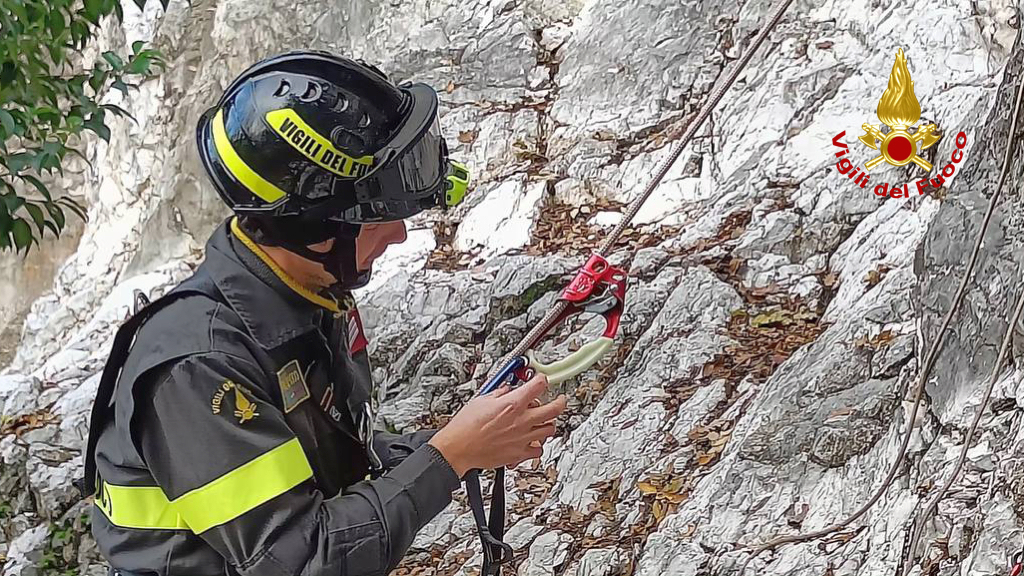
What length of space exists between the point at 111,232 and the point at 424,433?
7.27 metres

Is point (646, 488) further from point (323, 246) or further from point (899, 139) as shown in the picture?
point (899, 139)

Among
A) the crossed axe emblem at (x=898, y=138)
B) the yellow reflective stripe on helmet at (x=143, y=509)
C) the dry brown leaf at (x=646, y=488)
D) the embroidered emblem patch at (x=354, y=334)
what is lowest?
the dry brown leaf at (x=646, y=488)

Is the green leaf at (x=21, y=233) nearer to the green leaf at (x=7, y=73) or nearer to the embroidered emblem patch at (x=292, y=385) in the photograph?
the green leaf at (x=7, y=73)

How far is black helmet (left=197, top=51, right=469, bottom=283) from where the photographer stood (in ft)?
6.23

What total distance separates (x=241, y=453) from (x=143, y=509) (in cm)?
28

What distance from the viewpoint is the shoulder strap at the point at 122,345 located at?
75.3 inches

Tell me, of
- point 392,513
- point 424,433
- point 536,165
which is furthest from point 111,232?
point 392,513

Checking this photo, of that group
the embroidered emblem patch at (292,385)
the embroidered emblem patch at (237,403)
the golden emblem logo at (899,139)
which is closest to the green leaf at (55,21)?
the embroidered emblem patch at (292,385)

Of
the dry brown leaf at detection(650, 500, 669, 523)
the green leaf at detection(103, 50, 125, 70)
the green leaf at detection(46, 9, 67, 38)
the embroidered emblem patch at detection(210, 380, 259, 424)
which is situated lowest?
the dry brown leaf at detection(650, 500, 669, 523)

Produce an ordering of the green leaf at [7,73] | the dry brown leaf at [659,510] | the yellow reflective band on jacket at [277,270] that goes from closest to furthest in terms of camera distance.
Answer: the yellow reflective band on jacket at [277,270] → the green leaf at [7,73] → the dry brown leaf at [659,510]

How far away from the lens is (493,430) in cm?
200

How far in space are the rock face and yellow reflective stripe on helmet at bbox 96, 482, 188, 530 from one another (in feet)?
7.00

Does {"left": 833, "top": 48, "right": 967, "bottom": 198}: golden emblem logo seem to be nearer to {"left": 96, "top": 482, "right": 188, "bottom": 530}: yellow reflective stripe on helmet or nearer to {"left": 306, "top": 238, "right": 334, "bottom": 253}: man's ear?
{"left": 306, "top": 238, "right": 334, "bottom": 253}: man's ear

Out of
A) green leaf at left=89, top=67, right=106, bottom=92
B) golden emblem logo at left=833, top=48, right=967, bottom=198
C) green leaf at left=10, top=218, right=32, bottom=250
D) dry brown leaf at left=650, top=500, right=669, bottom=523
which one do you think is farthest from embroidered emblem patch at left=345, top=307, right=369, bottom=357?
golden emblem logo at left=833, top=48, right=967, bottom=198
